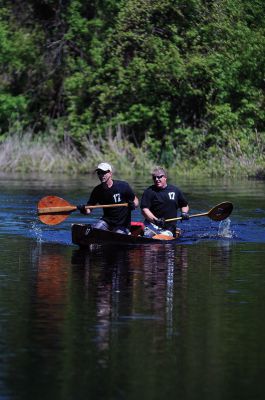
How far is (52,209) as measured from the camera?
68.3 ft

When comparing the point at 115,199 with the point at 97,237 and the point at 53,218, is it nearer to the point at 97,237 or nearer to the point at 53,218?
the point at 97,237

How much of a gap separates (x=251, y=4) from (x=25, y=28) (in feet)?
34.8

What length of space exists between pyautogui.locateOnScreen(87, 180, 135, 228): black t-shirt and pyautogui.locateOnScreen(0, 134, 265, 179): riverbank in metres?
21.8

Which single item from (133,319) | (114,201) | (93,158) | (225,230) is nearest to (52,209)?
(114,201)

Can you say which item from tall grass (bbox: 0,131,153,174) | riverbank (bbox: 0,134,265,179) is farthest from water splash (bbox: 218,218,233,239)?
tall grass (bbox: 0,131,153,174)

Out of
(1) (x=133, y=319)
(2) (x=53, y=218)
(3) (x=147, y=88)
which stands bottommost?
(1) (x=133, y=319)

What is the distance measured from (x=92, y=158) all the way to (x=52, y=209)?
23.8m

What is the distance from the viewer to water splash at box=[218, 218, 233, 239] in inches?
857

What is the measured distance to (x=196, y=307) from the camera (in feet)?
41.2

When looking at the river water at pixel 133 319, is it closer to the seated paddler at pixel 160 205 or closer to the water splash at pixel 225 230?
the water splash at pixel 225 230

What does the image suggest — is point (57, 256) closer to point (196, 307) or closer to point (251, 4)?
point (196, 307)

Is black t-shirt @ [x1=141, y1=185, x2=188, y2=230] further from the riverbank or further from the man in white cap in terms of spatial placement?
the riverbank

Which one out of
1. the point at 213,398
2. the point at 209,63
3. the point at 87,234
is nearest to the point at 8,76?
the point at 209,63

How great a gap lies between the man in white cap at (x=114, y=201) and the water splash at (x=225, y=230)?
2.56 metres
